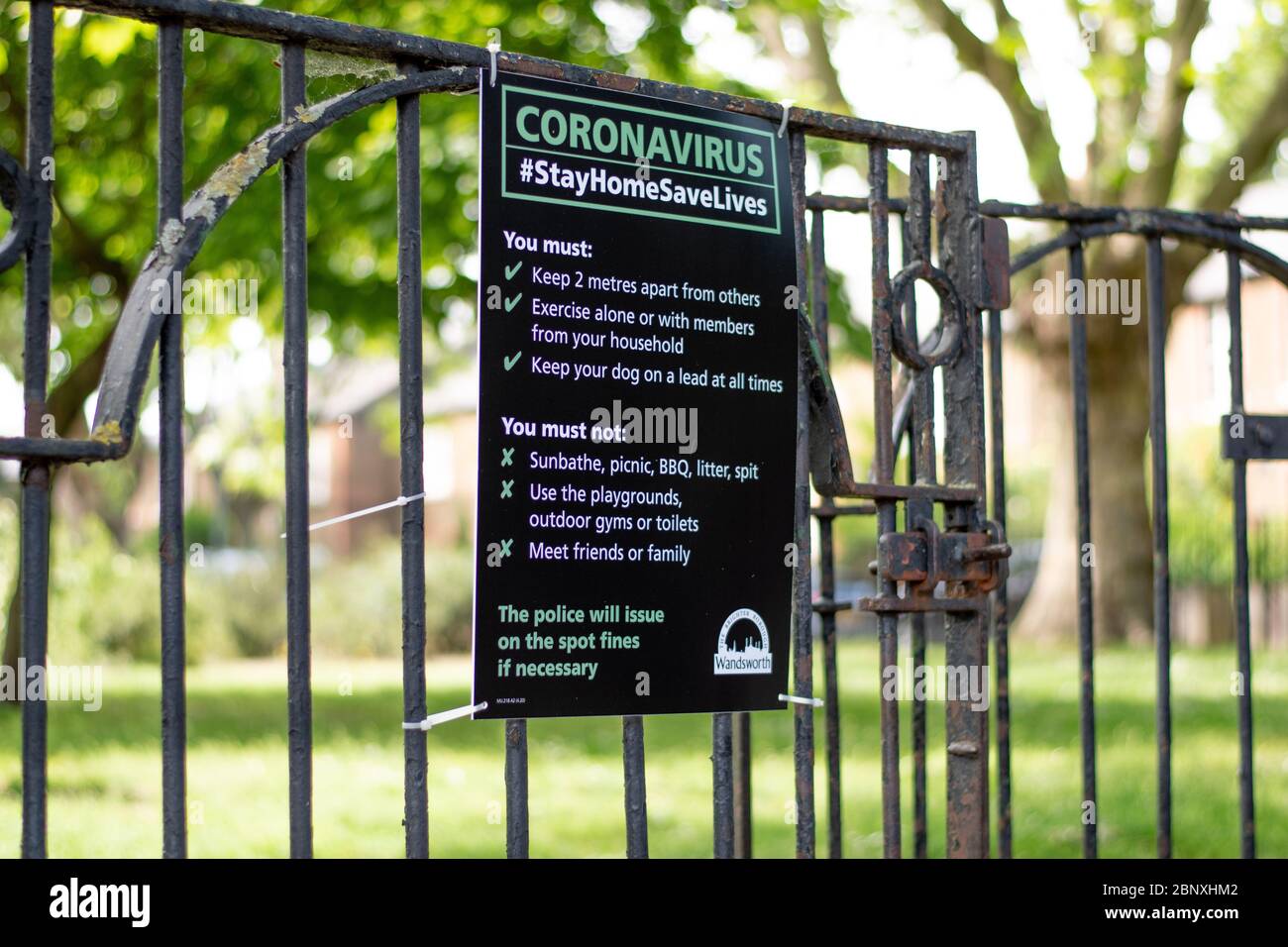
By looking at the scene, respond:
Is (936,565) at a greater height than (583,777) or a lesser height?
greater

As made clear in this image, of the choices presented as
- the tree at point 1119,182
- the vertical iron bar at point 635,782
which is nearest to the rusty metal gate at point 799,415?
the vertical iron bar at point 635,782

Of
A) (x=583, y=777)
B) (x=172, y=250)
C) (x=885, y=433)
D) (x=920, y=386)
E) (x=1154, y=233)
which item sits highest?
(x=1154, y=233)

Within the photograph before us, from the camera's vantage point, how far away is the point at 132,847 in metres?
5.82

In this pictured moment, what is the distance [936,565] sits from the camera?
3303mm

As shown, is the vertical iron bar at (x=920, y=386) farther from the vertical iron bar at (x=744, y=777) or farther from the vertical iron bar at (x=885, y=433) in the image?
the vertical iron bar at (x=744, y=777)

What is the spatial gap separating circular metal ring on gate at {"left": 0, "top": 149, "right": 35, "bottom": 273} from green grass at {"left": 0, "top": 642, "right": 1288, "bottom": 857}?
1.77m

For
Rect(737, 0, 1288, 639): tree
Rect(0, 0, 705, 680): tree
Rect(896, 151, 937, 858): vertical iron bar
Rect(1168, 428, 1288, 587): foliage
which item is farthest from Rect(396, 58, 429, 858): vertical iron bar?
Rect(1168, 428, 1288, 587): foliage

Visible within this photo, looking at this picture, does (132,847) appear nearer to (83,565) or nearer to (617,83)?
(617,83)

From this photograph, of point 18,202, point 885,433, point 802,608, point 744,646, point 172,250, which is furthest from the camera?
point 885,433

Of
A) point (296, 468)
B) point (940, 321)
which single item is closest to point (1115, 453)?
point (940, 321)

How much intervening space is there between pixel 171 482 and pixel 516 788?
853 mm

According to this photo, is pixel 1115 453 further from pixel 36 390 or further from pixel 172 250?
pixel 36 390

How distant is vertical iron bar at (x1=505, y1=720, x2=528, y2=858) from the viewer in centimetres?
274

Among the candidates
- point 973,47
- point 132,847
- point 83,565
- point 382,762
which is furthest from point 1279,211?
point 132,847
